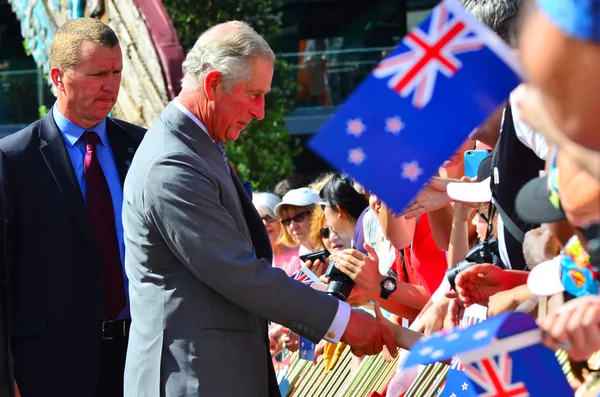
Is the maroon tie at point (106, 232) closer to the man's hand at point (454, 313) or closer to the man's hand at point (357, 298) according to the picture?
the man's hand at point (357, 298)

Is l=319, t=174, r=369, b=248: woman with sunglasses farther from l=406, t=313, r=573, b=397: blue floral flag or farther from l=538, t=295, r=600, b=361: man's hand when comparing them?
l=538, t=295, r=600, b=361: man's hand

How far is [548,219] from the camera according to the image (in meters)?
2.19

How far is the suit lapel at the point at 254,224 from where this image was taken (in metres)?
4.00

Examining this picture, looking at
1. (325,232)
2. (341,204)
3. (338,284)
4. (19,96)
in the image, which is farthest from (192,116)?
(19,96)

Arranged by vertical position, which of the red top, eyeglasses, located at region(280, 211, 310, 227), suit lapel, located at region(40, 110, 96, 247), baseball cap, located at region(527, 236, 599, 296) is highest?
baseball cap, located at region(527, 236, 599, 296)

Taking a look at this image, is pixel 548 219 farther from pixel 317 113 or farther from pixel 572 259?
pixel 317 113

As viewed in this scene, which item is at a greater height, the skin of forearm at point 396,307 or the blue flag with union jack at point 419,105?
the blue flag with union jack at point 419,105

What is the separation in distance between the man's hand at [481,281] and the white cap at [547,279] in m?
0.57

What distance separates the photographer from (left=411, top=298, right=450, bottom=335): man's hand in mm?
4211

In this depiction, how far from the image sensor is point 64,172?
467 cm

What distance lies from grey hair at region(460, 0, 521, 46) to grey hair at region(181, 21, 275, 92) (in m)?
0.98

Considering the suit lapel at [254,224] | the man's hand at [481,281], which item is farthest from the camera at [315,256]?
the man's hand at [481,281]

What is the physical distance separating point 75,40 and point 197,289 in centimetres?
169

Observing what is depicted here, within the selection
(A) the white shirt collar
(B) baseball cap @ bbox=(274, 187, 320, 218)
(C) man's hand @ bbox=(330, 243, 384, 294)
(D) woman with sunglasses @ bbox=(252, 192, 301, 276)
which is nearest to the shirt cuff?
(C) man's hand @ bbox=(330, 243, 384, 294)
